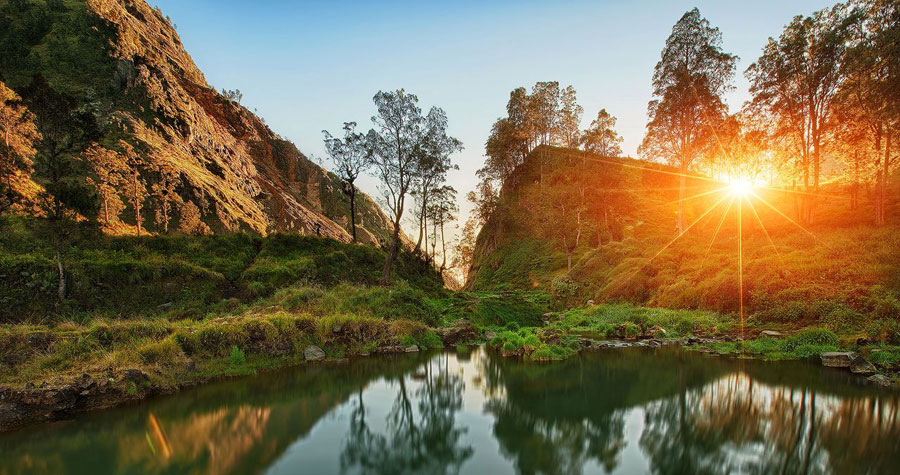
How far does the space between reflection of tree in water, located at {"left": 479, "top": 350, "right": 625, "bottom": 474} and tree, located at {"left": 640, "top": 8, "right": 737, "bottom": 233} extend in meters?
30.9

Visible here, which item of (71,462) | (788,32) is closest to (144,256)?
(71,462)

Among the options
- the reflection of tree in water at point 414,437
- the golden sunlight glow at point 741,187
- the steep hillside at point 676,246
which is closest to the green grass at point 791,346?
the steep hillside at point 676,246

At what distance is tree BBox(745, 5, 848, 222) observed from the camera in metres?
27.9

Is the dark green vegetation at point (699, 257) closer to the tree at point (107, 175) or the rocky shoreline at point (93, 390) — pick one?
the rocky shoreline at point (93, 390)

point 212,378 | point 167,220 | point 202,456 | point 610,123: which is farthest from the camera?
point 610,123

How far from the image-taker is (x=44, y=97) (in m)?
25.3

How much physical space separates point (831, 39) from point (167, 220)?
6490cm

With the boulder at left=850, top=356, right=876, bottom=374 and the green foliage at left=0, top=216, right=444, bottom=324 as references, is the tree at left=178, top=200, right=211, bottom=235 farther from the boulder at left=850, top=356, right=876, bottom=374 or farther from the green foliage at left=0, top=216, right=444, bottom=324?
the boulder at left=850, top=356, right=876, bottom=374

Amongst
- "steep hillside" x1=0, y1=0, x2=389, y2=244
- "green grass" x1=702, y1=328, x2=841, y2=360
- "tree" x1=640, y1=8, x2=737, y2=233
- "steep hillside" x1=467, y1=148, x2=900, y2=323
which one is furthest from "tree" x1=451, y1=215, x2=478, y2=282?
"green grass" x1=702, y1=328, x2=841, y2=360

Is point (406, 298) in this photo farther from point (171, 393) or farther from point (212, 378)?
point (171, 393)

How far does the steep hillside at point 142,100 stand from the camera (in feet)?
153

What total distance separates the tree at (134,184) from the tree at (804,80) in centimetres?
6013

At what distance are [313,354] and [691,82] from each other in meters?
40.7

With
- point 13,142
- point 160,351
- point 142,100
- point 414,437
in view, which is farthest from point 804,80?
point 142,100
